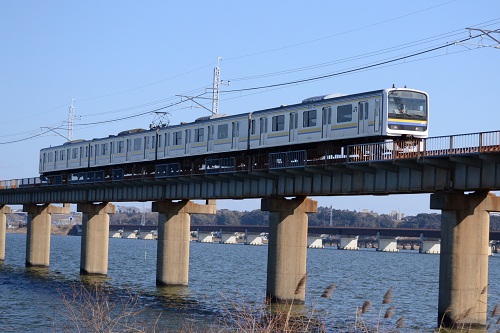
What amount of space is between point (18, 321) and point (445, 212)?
1820cm

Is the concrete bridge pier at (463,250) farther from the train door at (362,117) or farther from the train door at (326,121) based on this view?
the train door at (326,121)

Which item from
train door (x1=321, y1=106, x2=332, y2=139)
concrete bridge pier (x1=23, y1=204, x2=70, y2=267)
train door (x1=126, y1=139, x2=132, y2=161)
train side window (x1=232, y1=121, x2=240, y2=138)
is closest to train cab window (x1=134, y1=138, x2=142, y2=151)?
train door (x1=126, y1=139, x2=132, y2=161)

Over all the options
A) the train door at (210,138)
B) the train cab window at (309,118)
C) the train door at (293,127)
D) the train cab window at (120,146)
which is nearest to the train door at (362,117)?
the train cab window at (309,118)

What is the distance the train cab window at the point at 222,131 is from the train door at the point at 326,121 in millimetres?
9192

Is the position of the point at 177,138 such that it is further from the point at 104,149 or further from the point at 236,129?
the point at 104,149

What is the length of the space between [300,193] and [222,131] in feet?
28.6

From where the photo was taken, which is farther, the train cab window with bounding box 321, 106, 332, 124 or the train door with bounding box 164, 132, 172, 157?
the train door with bounding box 164, 132, 172, 157

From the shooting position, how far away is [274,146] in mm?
45000

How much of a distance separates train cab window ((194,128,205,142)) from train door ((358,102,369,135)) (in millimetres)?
14859

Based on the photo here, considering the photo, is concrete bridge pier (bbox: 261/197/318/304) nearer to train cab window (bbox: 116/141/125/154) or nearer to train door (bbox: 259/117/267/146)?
train door (bbox: 259/117/267/146)

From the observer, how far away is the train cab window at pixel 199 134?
5191 cm

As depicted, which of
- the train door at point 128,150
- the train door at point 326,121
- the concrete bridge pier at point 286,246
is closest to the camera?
the train door at point 326,121

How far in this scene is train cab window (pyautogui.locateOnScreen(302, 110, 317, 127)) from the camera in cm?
4212

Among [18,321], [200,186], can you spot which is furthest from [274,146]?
[18,321]
